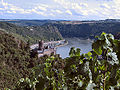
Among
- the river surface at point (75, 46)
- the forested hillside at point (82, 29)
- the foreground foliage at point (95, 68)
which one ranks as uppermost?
the foreground foliage at point (95, 68)

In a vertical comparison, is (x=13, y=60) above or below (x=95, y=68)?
below

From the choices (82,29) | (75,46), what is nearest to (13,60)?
(75,46)

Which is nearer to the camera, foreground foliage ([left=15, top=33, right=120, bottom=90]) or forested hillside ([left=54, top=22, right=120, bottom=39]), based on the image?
foreground foliage ([left=15, top=33, right=120, bottom=90])

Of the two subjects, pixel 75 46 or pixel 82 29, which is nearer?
pixel 75 46

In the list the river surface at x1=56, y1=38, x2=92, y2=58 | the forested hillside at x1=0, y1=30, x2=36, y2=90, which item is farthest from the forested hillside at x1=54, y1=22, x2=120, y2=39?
the forested hillside at x1=0, y1=30, x2=36, y2=90

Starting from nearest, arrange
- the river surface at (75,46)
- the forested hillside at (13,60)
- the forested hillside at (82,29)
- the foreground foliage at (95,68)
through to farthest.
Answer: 1. the foreground foliage at (95,68)
2. the forested hillside at (13,60)
3. the river surface at (75,46)
4. the forested hillside at (82,29)

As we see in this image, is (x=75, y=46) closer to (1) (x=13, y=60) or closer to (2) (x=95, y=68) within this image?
(1) (x=13, y=60)

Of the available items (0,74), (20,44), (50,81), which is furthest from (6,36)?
(50,81)

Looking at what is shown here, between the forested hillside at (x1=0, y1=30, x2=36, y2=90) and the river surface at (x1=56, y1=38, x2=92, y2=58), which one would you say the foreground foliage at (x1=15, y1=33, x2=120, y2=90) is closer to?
the forested hillside at (x1=0, y1=30, x2=36, y2=90)

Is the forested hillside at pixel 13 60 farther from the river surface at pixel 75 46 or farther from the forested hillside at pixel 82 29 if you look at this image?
the forested hillside at pixel 82 29

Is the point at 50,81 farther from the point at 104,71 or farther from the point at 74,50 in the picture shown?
the point at 104,71

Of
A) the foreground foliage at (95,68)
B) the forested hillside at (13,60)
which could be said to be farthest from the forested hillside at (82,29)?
the foreground foliage at (95,68)
